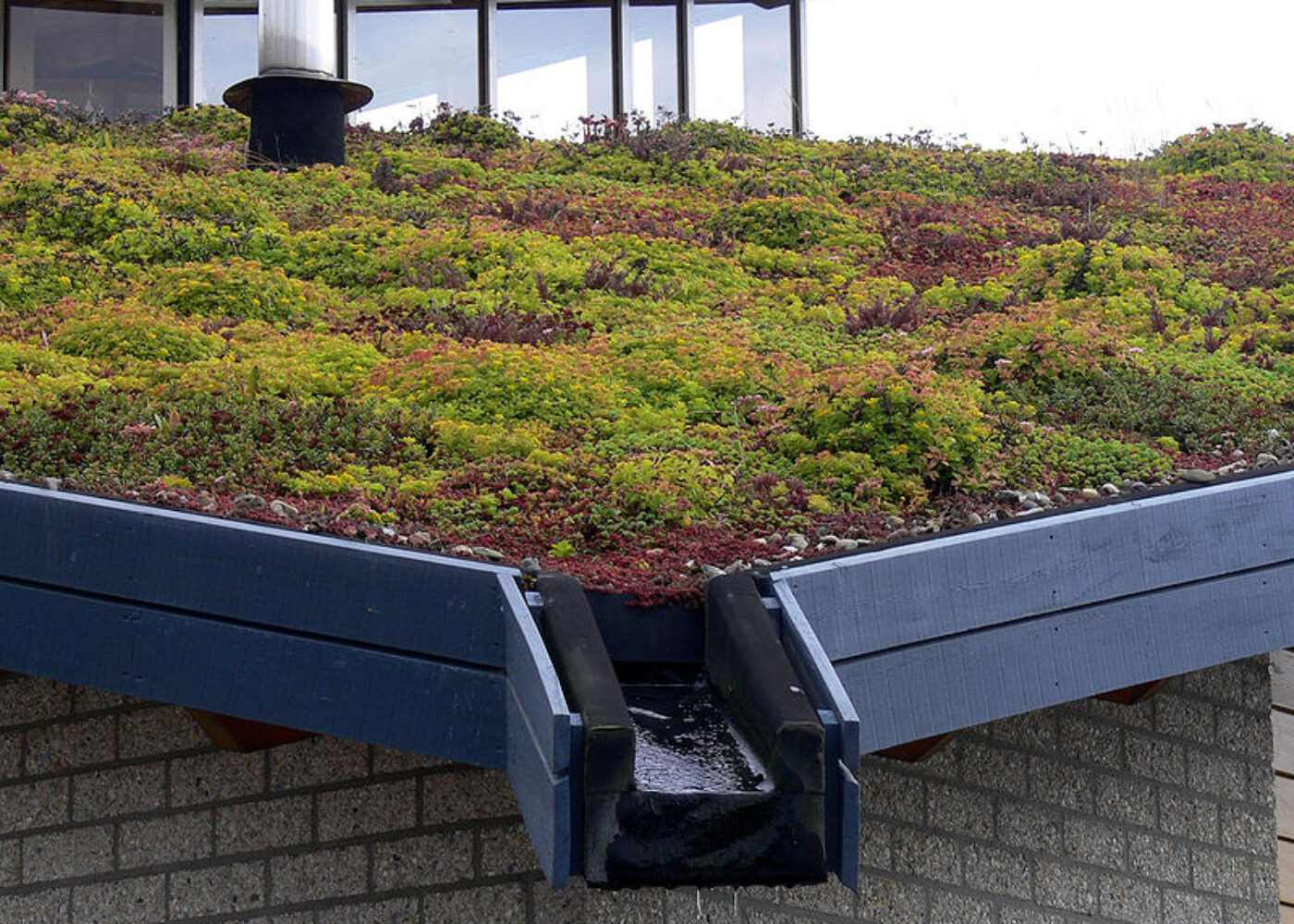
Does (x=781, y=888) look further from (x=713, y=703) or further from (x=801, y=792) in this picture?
(x=801, y=792)

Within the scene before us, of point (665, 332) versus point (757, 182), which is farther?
point (757, 182)

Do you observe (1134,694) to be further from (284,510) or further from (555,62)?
(555,62)

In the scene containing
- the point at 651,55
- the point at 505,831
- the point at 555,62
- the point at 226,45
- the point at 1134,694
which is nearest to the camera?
the point at 505,831

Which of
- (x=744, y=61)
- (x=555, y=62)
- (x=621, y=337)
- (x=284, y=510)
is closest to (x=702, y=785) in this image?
(x=284, y=510)

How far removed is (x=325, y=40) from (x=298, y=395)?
5106 millimetres

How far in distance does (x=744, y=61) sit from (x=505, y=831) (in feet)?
46.3

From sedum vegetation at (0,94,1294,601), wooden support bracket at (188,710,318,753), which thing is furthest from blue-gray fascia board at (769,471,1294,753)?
wooden support bracket at (188,710,318,753)

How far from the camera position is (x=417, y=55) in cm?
1608

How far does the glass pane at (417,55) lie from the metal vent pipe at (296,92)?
5814mm

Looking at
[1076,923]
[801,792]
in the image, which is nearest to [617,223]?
[1076,923]

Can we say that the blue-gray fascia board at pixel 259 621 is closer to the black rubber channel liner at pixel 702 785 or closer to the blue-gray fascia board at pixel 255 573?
the blue-gray fascia board at pixel 255 573

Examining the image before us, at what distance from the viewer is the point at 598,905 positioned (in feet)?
12.4

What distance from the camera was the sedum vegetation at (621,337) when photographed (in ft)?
15.7

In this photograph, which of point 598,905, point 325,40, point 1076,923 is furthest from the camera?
point 325,40
